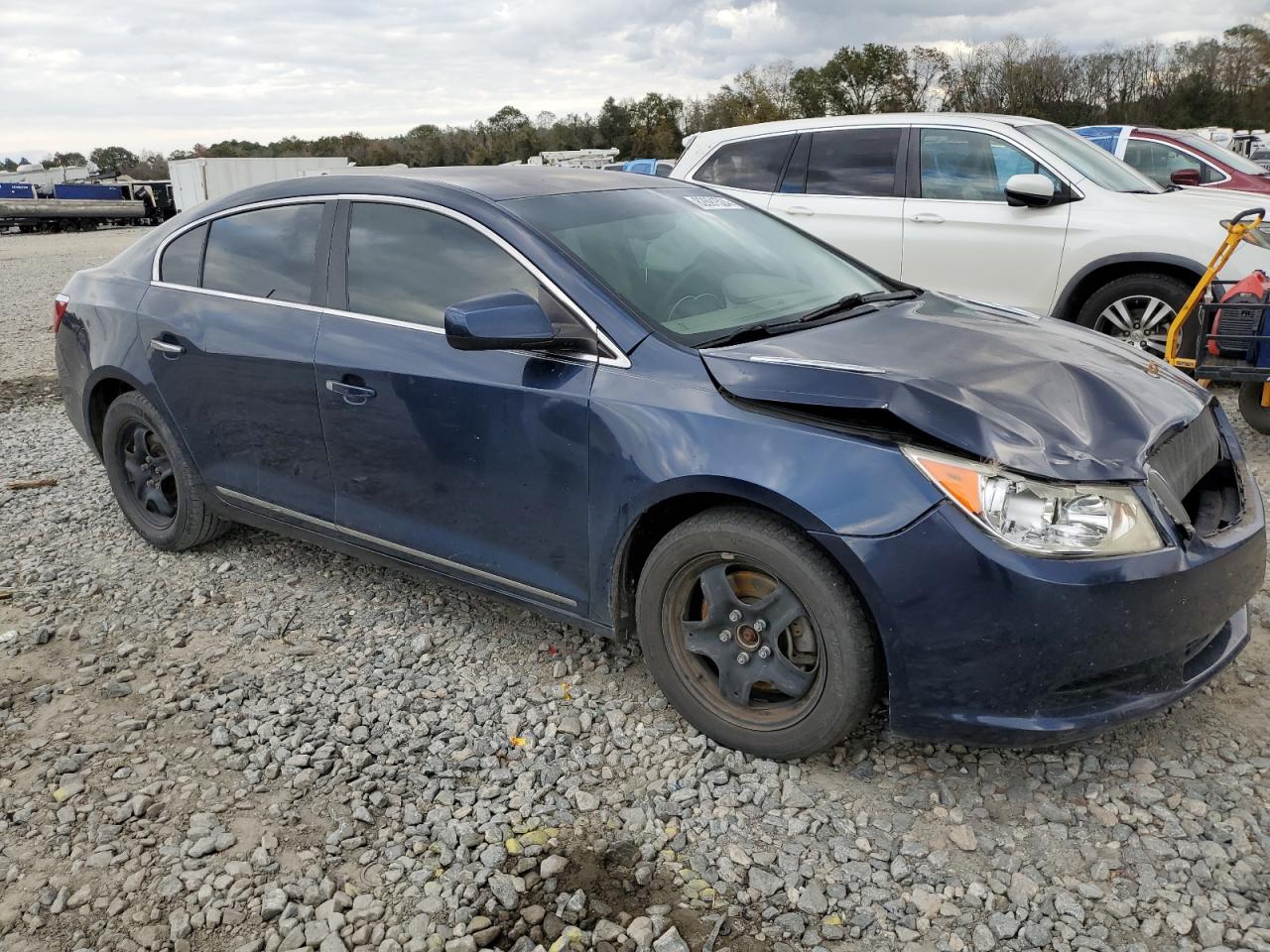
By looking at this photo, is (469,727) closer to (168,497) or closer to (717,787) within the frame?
(717,787)

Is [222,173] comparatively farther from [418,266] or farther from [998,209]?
[418,266]

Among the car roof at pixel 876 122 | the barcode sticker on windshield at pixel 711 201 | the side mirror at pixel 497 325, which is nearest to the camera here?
the side mirror at pixel 497 325

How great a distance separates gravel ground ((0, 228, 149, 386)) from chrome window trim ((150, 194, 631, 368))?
6.12 meters

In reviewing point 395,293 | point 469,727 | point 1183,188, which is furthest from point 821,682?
point 1183,188

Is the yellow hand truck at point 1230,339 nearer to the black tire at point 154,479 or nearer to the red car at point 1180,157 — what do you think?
the black tire at point 154,479

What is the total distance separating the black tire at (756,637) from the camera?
8.70 ft

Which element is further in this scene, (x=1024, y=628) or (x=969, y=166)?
(x=969, y=166)

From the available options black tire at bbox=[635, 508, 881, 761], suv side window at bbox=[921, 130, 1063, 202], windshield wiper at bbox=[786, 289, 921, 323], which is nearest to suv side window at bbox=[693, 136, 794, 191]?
suv side window at bbox=[921, 130, 1063, 202]

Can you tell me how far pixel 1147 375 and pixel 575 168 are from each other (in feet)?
7.64

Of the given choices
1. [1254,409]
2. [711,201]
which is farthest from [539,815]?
[1254,409]

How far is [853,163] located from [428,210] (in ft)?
16.4

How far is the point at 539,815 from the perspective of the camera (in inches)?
111

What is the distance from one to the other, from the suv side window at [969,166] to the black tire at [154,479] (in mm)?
5379

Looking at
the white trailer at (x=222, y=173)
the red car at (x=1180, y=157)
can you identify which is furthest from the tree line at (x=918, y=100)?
the red car at (x=1180, y=157)
